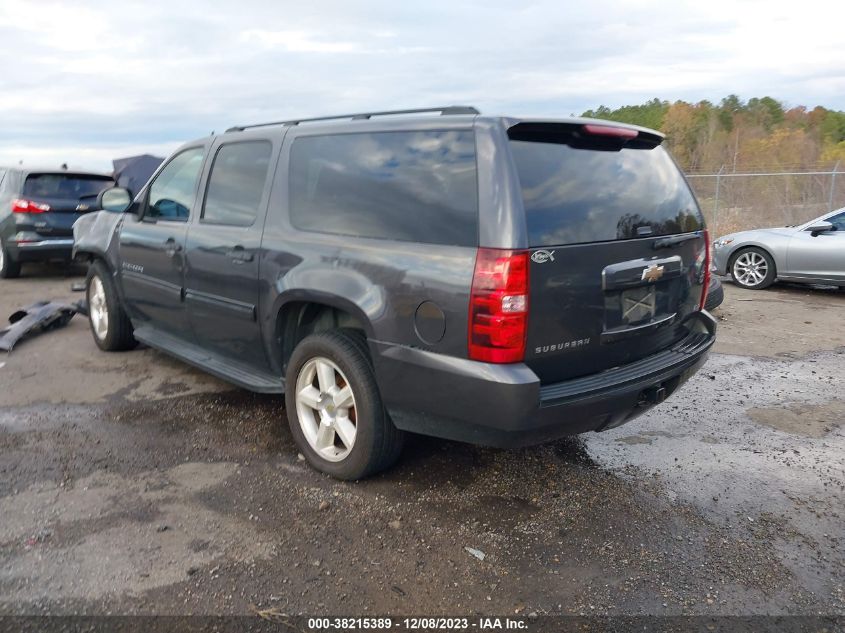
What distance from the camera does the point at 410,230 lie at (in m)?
3.15

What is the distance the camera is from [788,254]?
968 cm

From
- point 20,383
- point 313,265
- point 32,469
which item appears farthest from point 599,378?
point 20,383

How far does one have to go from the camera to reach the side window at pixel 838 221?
30.8 ft

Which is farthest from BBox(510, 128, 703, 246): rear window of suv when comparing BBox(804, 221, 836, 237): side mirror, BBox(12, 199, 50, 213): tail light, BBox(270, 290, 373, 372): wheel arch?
BBox(12, 199, 50, 213): tail light

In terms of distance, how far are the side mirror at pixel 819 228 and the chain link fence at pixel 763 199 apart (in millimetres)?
7168

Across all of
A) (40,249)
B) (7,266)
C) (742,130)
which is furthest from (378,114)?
(742,130)

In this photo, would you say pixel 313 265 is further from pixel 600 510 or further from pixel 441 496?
pixel 600 510

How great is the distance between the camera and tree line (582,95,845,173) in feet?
128

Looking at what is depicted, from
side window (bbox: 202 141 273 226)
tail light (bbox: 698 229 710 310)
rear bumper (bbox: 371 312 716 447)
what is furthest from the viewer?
side window (bbox: 202 141 273 226)

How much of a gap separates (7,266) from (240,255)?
26.4 ft

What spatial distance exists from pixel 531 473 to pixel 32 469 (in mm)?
2757

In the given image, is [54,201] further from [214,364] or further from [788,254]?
[788,254]

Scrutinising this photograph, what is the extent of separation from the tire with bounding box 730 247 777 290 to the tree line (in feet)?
91.1

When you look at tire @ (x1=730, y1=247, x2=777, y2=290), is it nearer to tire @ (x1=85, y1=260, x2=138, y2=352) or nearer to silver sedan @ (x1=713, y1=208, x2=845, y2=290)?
silver sedan @ (x1=713, y1=208, x2=845, y2=290)
